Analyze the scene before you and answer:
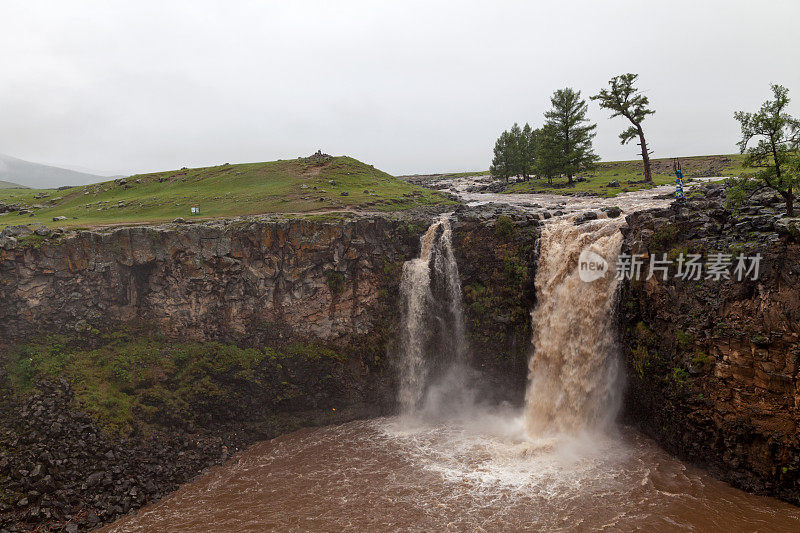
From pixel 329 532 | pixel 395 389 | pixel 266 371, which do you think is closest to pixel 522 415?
pixel 395 389

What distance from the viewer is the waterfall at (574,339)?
2314 cm

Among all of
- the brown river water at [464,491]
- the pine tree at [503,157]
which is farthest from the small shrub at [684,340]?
the pine tree at [503,157]

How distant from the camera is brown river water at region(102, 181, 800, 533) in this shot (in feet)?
57.2

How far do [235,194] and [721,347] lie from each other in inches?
1678

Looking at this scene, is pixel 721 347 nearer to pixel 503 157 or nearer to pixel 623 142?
pixel 623 142

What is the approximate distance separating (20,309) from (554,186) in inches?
1981

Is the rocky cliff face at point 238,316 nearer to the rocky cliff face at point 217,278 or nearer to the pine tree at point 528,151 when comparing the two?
the rocky cliff face at point 217,278

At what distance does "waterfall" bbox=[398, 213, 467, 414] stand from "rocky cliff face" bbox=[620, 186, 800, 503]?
10785 mm

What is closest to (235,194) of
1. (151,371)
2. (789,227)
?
(151,371)

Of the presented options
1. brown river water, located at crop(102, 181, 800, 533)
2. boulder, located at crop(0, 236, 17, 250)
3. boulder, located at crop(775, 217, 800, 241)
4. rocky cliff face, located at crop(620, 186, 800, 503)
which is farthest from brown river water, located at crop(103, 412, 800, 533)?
boulder, located at crop(0, 236, 17, 250)

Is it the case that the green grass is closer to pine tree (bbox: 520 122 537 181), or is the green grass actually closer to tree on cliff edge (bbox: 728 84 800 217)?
tree on cliff edge (bbox: 728 84 800 217)

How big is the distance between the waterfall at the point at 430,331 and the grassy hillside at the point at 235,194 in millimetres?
9627

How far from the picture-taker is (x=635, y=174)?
163ft

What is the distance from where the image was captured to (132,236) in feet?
90.8
